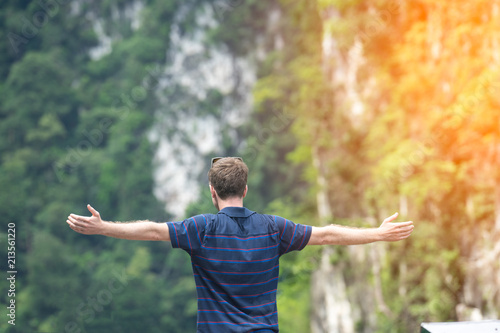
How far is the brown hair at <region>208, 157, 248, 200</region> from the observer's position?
1.79 m

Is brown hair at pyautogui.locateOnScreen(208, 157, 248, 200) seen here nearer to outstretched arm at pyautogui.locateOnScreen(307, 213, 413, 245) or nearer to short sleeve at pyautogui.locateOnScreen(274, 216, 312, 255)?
short sleeve at pyautogui.locateOnScreen(274, 216, 312, 255)

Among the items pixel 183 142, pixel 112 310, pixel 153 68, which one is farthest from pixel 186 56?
pixel 112 310

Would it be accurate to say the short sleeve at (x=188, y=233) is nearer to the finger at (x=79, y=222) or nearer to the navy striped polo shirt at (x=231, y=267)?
the navy striped polo shirt at (x=231, y=267)

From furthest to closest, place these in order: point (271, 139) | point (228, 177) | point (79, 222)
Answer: point (271, 139) < point (228, 177) < point (79, 222)

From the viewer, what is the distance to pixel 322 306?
12500 millimetres

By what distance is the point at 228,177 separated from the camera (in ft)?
5.88

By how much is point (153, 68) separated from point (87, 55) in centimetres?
335

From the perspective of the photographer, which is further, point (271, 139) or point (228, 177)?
point (271, 139)

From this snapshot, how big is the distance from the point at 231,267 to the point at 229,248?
0.06 metres

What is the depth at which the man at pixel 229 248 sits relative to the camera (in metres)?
1.72

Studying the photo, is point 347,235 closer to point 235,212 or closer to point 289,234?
point 289,234

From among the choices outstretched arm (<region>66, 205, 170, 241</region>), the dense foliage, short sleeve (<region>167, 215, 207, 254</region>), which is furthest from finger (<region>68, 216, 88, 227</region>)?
the dense foliage

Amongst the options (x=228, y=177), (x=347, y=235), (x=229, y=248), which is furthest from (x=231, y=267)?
(x=347, y=235)

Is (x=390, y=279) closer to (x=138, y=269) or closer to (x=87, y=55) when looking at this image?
(x=138, y=269)
